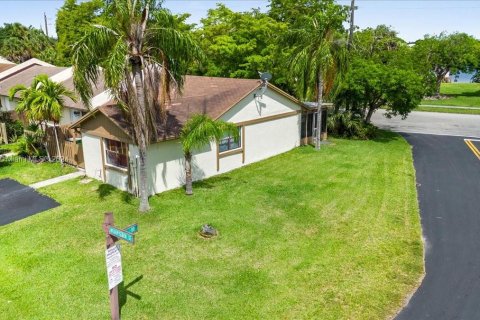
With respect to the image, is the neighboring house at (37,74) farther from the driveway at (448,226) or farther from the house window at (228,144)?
the driveway at (448,226)

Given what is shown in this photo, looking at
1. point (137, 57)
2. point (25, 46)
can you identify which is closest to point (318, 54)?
point (137, 57)

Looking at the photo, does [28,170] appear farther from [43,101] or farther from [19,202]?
[19,202]

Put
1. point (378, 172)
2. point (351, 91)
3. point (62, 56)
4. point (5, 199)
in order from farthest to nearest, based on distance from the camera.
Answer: point (62, 56) → point (351, 91) → point (378, 172) → point (5, 199)

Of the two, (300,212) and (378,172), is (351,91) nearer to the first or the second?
(378,172)

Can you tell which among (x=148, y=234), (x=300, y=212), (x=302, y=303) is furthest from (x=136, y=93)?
(x=302, y=303)

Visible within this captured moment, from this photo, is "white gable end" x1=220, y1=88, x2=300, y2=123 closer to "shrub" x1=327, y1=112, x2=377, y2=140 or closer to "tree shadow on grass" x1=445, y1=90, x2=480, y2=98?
"shrub" x1=327, y1=112, x2=377, y2=140

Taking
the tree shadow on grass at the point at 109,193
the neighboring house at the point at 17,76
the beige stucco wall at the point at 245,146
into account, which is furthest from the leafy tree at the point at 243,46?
the tree shadow on grass at the point at 109,193

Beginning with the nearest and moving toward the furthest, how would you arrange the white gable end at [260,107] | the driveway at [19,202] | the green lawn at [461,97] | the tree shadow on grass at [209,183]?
the driveway at [19,202]
the tree shadow on grass at [209,183]
the white gable end at [260,107]
the green lawn at [461,97]
